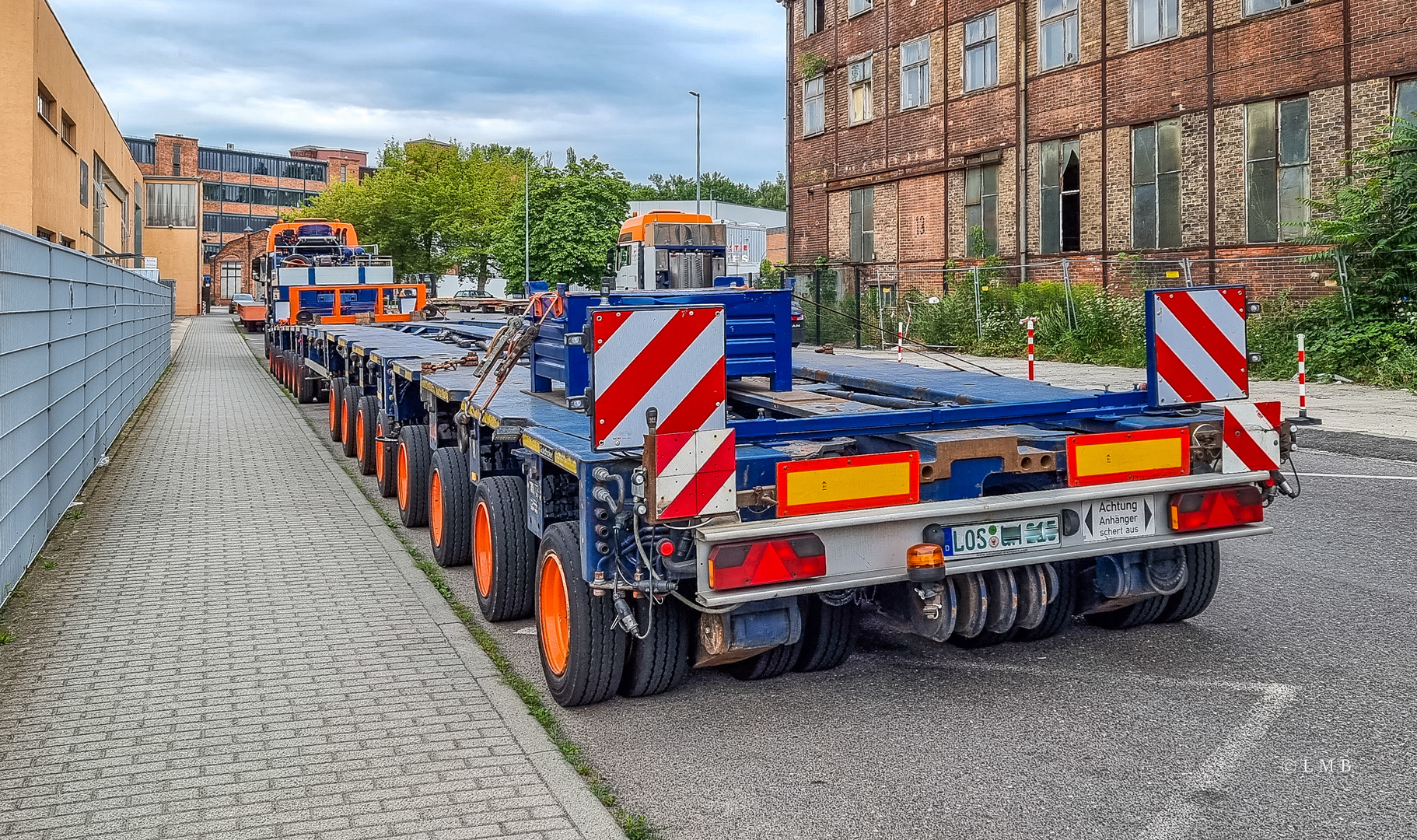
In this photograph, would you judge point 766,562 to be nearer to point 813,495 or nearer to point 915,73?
point 813,495

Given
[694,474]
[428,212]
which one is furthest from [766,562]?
[428,212]

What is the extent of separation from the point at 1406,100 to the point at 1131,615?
17.3 metres

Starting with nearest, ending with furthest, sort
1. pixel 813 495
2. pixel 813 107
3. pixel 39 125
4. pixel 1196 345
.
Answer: pixel 813 495 < pixel 1196 345 < pixel 39 125 < pixel 813 107

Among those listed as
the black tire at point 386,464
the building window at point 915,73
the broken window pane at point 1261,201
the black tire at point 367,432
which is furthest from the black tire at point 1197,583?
the building window at point 915,73

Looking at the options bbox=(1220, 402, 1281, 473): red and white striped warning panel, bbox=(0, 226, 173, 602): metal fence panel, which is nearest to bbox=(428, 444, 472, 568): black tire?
bbox=(0, 226, 173, 602): metal fence panel

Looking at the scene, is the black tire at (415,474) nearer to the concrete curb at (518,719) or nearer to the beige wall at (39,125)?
the concrete curb at (518,719)

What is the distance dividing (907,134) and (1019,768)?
Result: 29.6 meters

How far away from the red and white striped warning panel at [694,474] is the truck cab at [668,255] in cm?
2242

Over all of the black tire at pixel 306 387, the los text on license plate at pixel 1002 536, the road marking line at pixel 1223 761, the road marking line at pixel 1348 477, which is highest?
the black tire at pixel 306 387

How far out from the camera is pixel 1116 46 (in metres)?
25.7

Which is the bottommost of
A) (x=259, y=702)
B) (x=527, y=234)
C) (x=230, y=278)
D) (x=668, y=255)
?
(x=259, y=702)

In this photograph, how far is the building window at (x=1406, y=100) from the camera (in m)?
19.7

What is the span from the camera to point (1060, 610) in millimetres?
6031

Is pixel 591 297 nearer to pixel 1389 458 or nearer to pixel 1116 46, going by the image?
pixel 1389 458
